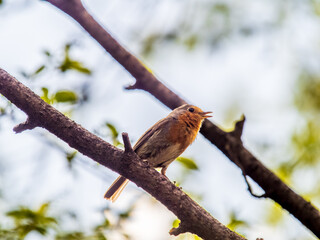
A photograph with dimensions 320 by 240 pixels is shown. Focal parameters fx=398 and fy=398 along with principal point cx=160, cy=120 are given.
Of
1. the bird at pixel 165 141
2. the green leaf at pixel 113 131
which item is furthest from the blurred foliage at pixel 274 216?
the green leaf at pixel 113 131

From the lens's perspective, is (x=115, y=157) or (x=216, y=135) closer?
(x=115, y=157)

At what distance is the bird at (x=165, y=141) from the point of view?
497 centimetres

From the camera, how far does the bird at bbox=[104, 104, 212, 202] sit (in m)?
→ 4.97

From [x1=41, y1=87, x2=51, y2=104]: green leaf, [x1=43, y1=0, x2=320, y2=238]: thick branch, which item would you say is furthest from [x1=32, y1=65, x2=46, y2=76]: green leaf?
[x1=43, y1=0, x2=320, y2=238]: thick branch

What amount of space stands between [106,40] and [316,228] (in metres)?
2.83

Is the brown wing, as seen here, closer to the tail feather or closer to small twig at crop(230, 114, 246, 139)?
the tail feather

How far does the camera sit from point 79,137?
3133 millimetres

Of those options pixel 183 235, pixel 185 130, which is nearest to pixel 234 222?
pixel 183 235

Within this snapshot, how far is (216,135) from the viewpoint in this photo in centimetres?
422

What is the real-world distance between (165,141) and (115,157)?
181cm

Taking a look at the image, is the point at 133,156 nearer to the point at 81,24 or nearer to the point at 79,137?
the point at 79,137

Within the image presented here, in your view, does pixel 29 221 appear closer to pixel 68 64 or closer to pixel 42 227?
pixel 42 227

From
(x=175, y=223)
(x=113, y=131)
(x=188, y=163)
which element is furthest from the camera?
(x=188, y=163)

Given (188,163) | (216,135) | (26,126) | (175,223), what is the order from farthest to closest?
(216,135) < (188,163) < (175,223) < (26,126)
